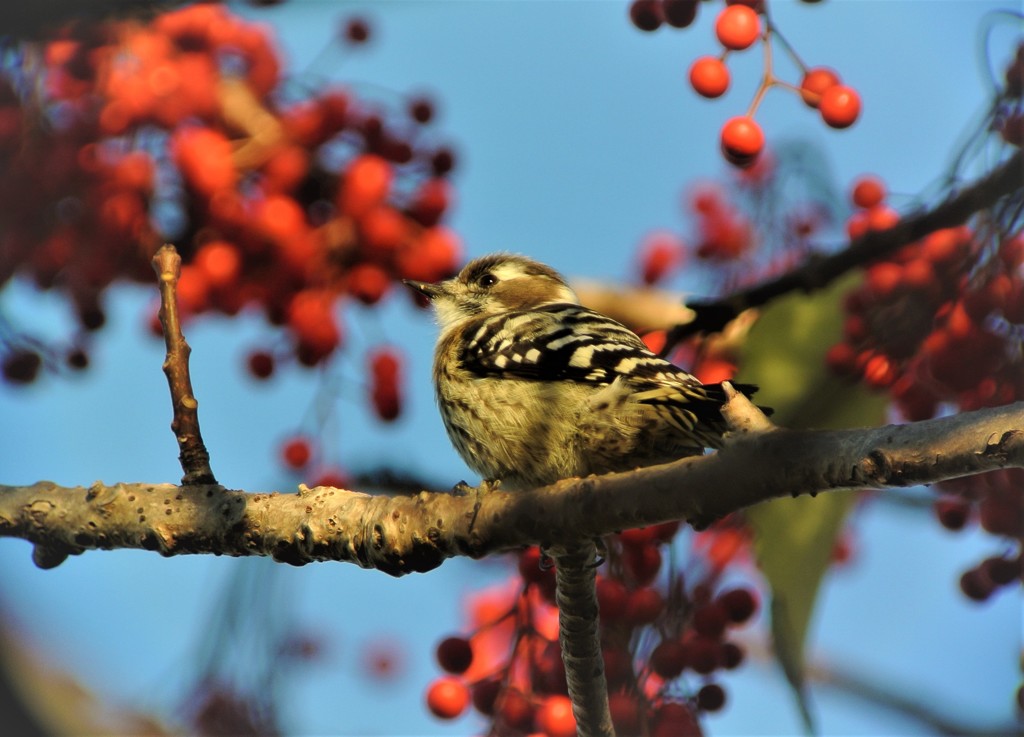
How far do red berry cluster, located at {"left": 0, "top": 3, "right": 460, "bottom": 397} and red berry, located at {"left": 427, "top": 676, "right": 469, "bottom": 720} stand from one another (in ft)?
3.53

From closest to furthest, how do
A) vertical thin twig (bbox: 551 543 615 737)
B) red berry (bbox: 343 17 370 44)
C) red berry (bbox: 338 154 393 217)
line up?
vertical thin twig (bbox: 551 543 615 737) → red berry (bbox: 338 154 393 217) → red berry (bbox: 343 17 370 44)

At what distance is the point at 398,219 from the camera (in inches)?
142

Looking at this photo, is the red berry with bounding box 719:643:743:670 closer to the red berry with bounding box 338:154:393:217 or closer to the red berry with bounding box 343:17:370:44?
the red berry with bounding box 338:154:393:217

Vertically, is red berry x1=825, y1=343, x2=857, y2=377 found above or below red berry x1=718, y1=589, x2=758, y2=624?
above

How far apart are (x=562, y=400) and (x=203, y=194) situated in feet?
4.37

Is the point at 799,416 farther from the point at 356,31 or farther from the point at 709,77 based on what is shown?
the point at 356,31

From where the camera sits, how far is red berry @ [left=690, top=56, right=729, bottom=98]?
2607 mm

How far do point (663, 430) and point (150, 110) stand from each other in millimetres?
1910

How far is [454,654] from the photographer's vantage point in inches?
115

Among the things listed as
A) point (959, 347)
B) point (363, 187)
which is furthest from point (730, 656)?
point (363, 187)

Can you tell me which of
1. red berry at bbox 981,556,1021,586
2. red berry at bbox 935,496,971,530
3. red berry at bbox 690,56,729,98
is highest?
red berry at bbox 690,56,729,98

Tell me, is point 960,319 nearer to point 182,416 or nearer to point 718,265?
point 718,265

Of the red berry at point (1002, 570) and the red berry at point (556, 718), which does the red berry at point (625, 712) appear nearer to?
the red berry at point (556, 718)

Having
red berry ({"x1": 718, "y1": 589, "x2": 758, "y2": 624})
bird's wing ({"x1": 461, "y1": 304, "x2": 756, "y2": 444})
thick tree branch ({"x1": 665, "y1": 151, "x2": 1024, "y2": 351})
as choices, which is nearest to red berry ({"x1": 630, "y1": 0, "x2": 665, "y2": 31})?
thick tree branch ({"x1": 665, "y1": 151, "x2": 1024, "y2": 351})
